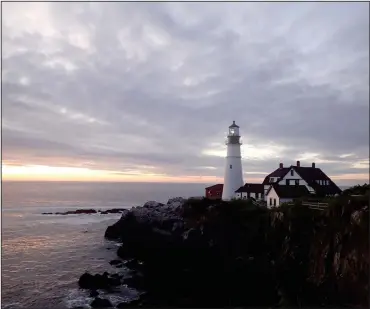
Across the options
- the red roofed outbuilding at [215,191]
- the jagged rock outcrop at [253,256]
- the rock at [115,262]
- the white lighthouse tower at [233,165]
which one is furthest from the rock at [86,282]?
the red roofed outbuilding at [215,191]

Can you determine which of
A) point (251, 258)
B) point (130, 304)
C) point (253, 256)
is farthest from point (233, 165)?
point (130, 304)

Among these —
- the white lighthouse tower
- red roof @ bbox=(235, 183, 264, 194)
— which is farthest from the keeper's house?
the white lighthouse tower

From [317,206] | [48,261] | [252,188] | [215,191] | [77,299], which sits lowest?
[77,299]

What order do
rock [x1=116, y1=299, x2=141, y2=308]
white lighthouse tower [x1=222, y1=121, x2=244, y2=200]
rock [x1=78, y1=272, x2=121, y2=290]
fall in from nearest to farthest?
rock [x1=116, y1=299, x2=141, y2=308]
rock [x1=78, y1=272, x2=121, y2=290]
white lighthouse tower [x1=222, y1=121, x2=244, y2=200]

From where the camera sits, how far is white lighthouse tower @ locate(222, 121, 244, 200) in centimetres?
3559

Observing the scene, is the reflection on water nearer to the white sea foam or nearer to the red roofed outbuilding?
the white sea foam

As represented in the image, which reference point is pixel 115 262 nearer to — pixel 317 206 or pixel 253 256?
pixel 253 256

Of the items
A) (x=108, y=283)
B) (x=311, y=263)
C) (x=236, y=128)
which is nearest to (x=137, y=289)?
(x=108, y=283)

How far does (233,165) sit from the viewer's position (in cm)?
3584

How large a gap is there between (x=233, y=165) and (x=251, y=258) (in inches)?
622

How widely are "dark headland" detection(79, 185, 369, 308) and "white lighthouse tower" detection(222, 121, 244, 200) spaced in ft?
26.4

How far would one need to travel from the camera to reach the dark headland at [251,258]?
15.3m

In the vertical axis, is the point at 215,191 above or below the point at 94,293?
above

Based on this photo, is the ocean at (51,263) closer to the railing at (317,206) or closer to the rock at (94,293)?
the rock at (94,293)
